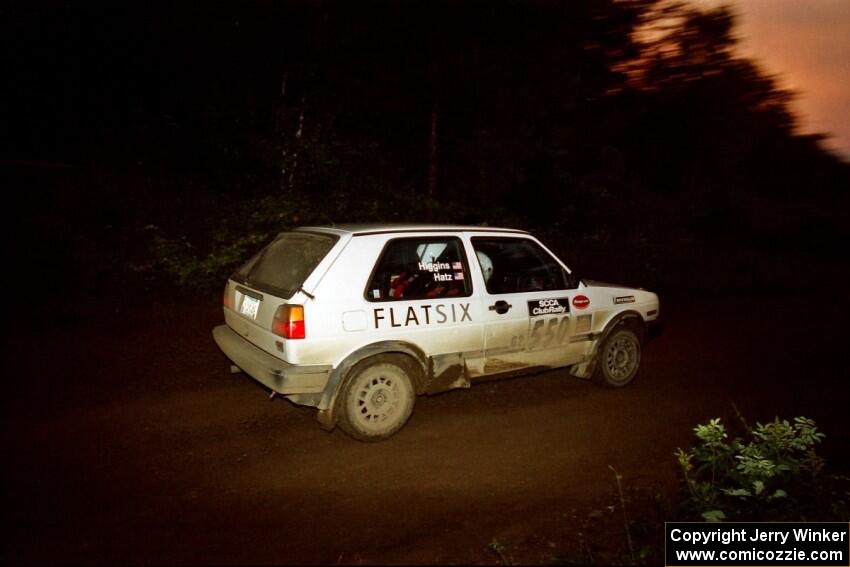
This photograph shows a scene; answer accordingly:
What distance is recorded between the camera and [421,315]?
4910 millimetres

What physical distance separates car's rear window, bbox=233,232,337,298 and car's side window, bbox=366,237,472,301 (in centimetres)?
50

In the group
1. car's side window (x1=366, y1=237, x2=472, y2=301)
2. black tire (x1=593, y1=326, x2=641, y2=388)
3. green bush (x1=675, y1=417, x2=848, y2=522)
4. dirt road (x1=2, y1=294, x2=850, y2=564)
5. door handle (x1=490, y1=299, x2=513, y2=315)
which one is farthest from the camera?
black tire (x1=593, y1=326, x2=641, y2=388)

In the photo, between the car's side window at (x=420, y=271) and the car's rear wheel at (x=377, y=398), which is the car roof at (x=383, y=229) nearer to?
the car's side window at (x=420, y=271)

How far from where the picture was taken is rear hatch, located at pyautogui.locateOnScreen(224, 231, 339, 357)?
459 centimetres

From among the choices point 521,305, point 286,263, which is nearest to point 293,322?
point 286,263

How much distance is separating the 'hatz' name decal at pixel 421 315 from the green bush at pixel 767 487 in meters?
2.08

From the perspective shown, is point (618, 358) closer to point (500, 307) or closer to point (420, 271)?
point (500, 307)

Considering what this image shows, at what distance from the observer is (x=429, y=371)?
198 inches

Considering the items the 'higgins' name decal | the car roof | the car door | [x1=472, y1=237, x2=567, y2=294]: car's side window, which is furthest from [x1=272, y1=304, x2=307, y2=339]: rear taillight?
the 'higgins' name decal

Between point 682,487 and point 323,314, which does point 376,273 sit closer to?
point 323,314

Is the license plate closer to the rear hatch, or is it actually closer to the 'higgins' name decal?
the rear hatch

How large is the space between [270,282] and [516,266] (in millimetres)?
2348

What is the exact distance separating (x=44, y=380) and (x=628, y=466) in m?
5.61

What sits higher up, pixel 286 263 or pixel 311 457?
pixel 286 263
